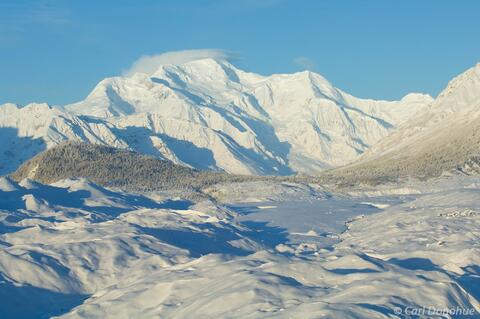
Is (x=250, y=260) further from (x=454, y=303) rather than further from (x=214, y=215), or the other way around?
(x=214, y=215)

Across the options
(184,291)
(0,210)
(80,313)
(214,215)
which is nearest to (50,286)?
(80,313)

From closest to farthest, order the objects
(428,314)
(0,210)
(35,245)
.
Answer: (428,314) < (35,245) < (0,210)

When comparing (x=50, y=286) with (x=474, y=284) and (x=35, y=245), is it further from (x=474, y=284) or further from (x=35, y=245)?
(x=474, y=284)

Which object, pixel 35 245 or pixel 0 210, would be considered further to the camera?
pixel 0 210

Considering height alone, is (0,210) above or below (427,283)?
above

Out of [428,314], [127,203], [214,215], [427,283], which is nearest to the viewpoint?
[428,314]

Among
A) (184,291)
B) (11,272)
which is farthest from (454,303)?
(11,272)
